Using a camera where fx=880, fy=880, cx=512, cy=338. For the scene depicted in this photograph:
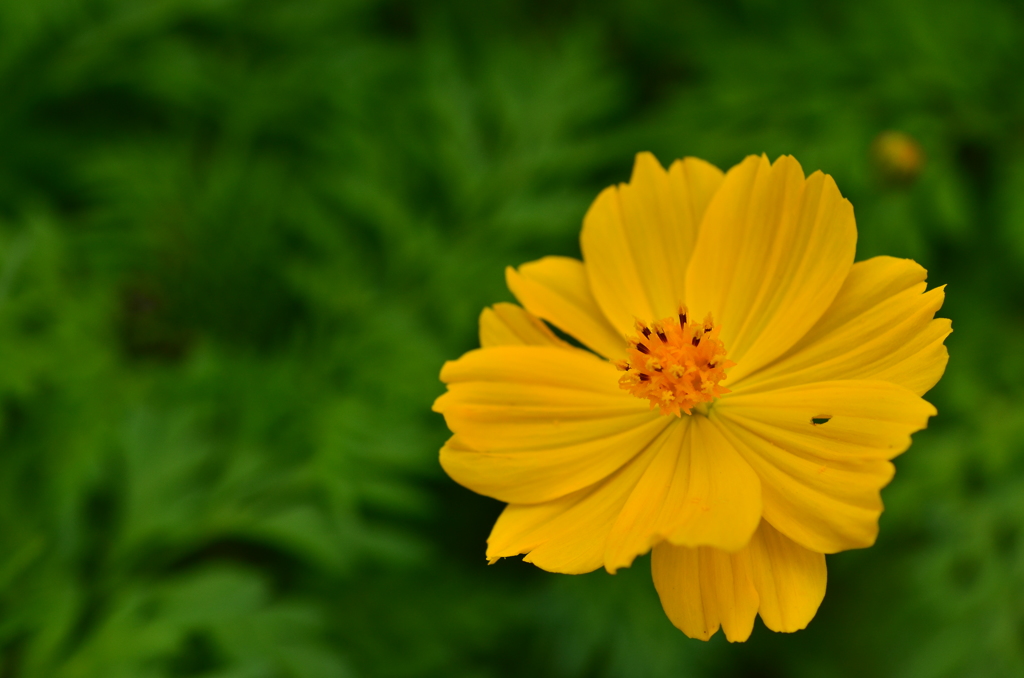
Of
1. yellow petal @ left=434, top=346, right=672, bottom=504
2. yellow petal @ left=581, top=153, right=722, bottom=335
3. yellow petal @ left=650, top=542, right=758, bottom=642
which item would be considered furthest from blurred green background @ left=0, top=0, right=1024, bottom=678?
yellow petal @ left=650, top=542, right=758, bottom=642

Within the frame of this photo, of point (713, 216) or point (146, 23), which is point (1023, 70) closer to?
point (713, 216)

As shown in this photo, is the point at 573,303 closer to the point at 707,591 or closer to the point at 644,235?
the point at 644,235

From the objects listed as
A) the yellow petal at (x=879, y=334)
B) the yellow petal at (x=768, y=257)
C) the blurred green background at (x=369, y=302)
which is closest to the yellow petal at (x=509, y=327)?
the yellow petal at (x=768, y=257)

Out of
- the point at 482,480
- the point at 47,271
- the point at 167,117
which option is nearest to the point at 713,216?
the point at 482,480

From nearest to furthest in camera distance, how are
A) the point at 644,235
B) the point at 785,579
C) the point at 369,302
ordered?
the point at 785,579, the point at 644,235, the point at 369,302

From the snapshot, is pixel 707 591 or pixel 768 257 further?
pixel 768 257

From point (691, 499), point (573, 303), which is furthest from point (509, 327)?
point (691, 499)
